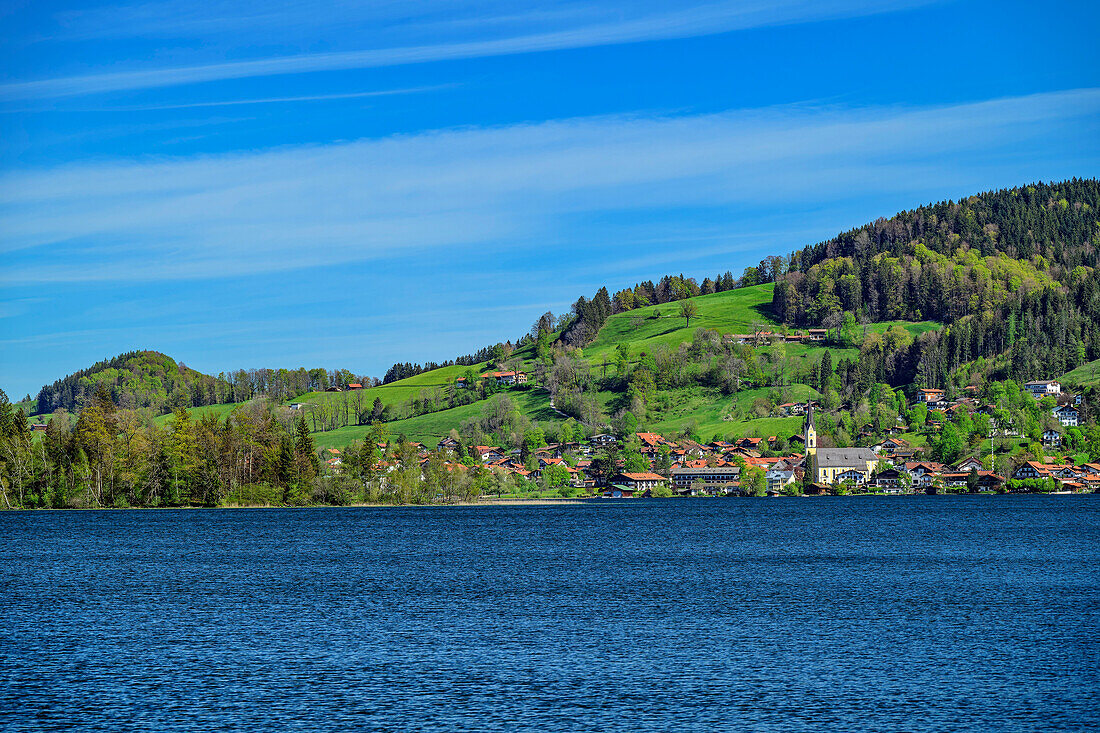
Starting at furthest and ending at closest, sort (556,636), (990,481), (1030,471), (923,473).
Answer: (923,473) < (990,481) < (1030,471) < (556,636)

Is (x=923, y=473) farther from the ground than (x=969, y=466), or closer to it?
closer to it

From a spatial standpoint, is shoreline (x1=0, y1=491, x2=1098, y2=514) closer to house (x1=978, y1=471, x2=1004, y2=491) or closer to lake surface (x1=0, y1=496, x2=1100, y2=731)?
house (x1=978, y1=471, x2=1004, y2=491)

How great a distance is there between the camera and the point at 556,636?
4153cm

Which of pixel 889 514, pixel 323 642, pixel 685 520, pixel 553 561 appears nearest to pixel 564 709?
pixel 323 642

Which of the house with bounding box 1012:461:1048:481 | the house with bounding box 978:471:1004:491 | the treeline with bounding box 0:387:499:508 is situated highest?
the treeline with bounding box 0:387:499:508

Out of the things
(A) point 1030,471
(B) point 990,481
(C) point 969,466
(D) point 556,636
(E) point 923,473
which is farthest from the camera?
(C) point 969,466

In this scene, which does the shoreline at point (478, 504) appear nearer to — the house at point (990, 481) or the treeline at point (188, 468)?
the treeline at point (188, 468)

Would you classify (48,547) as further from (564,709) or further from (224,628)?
(564,709)

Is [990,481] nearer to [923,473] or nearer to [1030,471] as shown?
[1030,471]

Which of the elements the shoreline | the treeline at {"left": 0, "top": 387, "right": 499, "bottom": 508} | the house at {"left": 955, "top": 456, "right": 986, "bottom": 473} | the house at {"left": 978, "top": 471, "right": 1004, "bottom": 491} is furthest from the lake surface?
the house at {"left": 955, "top": 456, "right": 986, "bottom": 473}

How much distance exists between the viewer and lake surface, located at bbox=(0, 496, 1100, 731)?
30.1 metres

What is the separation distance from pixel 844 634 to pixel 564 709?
53.0 ft

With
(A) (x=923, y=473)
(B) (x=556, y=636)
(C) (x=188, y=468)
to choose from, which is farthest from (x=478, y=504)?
(B) (x=556, y=636)

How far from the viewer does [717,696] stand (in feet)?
104
